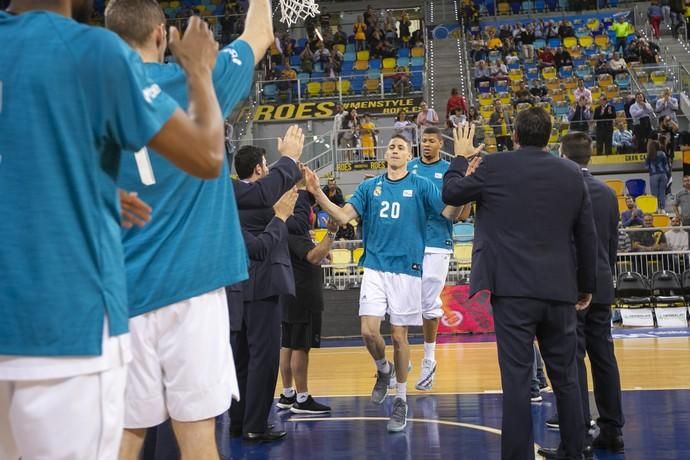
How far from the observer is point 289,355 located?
8.29m

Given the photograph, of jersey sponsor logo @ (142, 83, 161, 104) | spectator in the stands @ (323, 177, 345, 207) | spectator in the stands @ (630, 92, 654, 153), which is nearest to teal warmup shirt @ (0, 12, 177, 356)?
jersey sponsor logo @ (142, 83, 161, 104)

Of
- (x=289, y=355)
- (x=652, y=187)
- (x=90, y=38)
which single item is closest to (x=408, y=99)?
(x=652, y=187)

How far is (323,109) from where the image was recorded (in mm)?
24516

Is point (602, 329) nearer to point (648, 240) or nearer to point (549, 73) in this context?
point (648, 240)

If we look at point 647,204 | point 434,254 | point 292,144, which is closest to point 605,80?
point 647,204

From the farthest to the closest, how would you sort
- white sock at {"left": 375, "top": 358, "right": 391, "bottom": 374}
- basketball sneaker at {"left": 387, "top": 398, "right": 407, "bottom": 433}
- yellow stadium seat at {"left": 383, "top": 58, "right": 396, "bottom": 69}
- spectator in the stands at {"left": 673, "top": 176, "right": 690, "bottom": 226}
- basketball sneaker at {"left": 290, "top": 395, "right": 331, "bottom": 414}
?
yellow stadium seat at {"left": 383, "top": 58, "right": 396, "bottom": 69} → spectator in the stands at {"left": 673, "top": 176, "right": 690, "bottom": 226} → basketball sneaker at {"left": 290, "top": 395, "right": 331, "bottom": 414} → white sock at {"left": 375, "top": 358, "right": 391, "bottom": 374} → basketball sneaker at {"left": 387, "top": 398, "right": 407, "bottom": 433}

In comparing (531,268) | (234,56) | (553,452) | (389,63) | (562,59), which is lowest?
(553,452)

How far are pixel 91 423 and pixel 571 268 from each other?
367 centimetres

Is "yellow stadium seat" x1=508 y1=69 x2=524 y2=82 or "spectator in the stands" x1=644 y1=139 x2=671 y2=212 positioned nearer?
"spectator in the stands" x1=644 y1=139 x2=671 y2=212

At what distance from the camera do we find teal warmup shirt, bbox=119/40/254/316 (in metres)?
3.13

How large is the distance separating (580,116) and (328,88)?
7988mm

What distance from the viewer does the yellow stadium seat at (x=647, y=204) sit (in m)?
18.3

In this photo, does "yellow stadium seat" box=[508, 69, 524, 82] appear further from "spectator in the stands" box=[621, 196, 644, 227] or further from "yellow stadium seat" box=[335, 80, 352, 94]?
"spectator in the stands" box=[621, 196, 644, 227]

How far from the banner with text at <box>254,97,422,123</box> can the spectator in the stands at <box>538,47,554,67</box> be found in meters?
4.47
